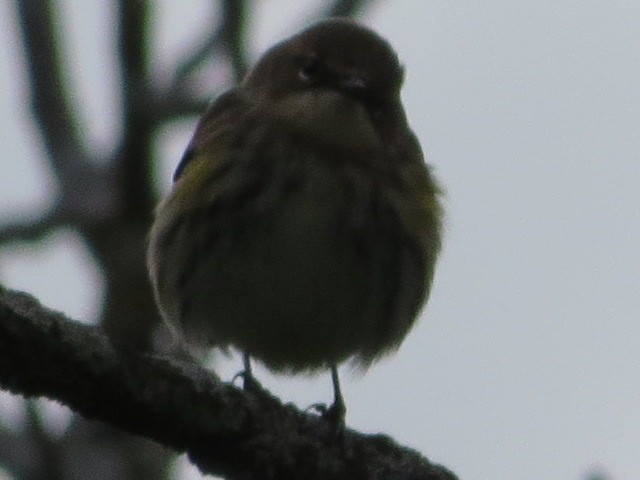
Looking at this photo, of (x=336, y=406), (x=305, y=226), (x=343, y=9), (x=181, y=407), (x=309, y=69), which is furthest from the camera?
(x=343, y=9)

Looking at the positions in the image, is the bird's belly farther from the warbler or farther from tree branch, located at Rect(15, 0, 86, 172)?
tree branch, located at Rect(15, 0, 86, 172)

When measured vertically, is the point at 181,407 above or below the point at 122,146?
above

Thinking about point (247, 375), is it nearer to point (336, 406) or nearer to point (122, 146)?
point (336, 406)

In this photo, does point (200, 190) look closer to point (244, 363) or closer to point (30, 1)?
point (244, 363)

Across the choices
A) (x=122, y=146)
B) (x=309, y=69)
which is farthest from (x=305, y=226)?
(x=122, y=146)

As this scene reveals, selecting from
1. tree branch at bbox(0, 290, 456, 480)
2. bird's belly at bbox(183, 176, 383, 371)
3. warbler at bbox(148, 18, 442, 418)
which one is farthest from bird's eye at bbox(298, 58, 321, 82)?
tree branch at bbox(0, 290, 456, 480)

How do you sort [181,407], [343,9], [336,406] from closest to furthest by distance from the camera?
[181,407]
[336,406]
[343,9]

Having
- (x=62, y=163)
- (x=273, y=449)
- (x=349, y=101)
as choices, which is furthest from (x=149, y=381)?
(x=62, y=163)
